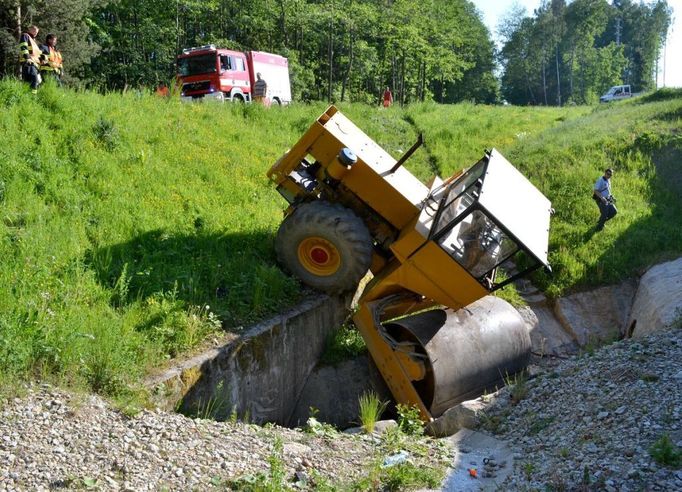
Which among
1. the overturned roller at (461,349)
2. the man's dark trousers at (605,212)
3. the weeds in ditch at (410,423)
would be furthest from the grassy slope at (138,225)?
the weeds in ditch at (410,423)

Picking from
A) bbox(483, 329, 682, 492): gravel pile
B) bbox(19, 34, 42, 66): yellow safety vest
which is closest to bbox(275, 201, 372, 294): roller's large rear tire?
bbox(483, 329, 682, 492): gravel pile

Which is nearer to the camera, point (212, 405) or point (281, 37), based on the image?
point (212, 405)

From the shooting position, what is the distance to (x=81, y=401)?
590cm

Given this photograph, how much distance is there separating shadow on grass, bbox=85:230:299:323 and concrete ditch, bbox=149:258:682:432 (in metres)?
0.38

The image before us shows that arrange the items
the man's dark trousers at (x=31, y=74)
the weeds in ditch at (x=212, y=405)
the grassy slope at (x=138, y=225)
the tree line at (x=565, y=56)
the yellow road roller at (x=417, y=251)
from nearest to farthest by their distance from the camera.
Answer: the grassy slope at (x=138, y=225), the weeds in ditch at (x=212, y=405), the yellow road roller at (x=417, y=251), the man's dark trousers at (x=31, y=74), the tree line at (x=565, y=56)

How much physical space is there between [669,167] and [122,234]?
44.2ft

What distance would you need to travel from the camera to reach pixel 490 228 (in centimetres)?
828

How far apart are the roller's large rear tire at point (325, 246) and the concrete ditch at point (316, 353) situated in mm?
421

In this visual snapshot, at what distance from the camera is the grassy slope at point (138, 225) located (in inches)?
267

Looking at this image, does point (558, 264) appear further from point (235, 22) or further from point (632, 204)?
point (235, 22)

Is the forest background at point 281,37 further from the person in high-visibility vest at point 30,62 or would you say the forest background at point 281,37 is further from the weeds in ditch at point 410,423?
the weeds in ditch at point 410,423

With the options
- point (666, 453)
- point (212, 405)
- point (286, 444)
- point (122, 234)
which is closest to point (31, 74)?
point (122, 234)

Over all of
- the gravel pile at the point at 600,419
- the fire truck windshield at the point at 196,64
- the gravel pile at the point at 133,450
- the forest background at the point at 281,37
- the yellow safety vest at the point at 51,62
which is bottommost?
the gravel pile at the point at 133,450

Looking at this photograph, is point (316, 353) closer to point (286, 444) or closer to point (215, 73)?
point (286, 444)
